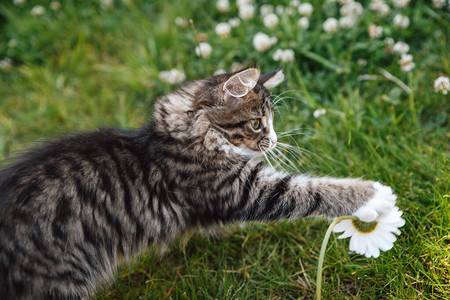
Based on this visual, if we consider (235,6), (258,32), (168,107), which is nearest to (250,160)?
(168,107)

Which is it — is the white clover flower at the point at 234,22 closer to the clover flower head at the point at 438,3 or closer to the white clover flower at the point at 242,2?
the white clover flower at the point at 242,2

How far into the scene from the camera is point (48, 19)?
3.89 metres

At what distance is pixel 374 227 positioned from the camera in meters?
1.73

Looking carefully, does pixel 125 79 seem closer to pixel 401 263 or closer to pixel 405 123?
pixel 405 123

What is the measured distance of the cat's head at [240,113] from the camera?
207cm

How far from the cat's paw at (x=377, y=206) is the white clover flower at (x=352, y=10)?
167 cm

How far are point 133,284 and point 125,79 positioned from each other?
175 centimetres

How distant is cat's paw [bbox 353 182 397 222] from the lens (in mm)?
1706

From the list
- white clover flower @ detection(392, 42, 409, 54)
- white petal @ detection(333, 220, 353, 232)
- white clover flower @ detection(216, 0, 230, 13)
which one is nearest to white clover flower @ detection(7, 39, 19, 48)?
white clover flower @ detection(216, 0, 230, 13)

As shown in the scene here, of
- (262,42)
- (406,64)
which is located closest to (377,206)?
(406,64)

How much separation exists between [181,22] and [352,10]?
137 cm

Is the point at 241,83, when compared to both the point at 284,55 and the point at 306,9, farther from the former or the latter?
the point at 306,9

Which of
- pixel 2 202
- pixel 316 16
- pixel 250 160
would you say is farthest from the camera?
pixel 316 16

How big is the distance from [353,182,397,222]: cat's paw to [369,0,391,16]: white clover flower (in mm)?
1731
